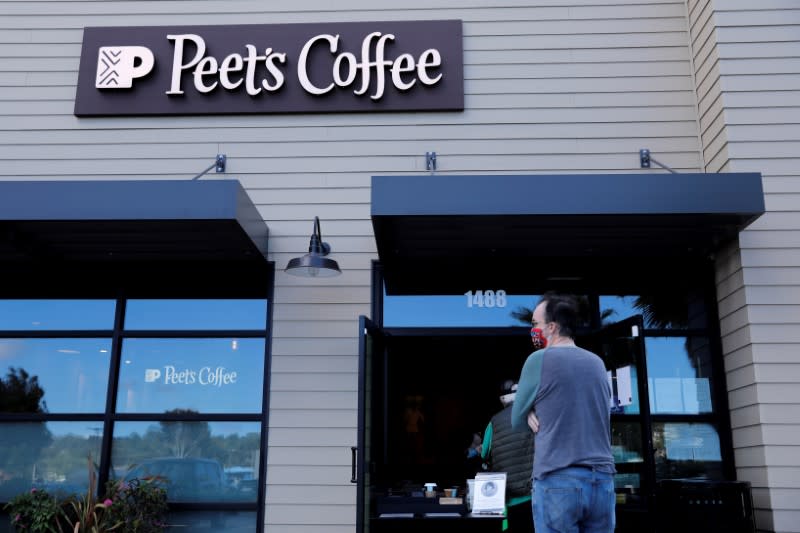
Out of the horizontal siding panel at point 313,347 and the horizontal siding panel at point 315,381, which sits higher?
the horizontal siding panel at point 313,347

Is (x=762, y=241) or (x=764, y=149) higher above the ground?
(x=764, y=149)

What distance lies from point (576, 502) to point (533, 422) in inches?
14.6

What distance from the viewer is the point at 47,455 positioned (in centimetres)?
591

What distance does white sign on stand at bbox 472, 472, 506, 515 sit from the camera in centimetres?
482

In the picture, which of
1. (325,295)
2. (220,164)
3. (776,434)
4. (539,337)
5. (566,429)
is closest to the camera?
(566,429)

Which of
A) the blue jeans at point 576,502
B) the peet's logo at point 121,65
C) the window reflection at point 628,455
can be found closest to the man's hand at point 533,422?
the blue jeans at point 576,502

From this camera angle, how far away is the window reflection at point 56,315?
20.2 ft

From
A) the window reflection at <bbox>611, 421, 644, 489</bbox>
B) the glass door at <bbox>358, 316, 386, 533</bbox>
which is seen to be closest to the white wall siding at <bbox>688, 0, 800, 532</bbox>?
the window reflection at <bbox>611, 421, 644, 489</bbox>

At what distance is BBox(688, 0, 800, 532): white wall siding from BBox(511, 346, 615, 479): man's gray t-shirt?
274 cm

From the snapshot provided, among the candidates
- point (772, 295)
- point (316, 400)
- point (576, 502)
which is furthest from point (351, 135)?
point (576, 502)

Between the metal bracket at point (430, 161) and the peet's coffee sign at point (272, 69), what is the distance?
42 centimetres

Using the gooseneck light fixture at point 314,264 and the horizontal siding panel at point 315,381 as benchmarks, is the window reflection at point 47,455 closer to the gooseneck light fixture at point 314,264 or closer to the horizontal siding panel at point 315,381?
the horizontal siding panel at point 315,381

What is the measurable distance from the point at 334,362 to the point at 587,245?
2133 mm

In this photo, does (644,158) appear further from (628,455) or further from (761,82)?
(628,455)
